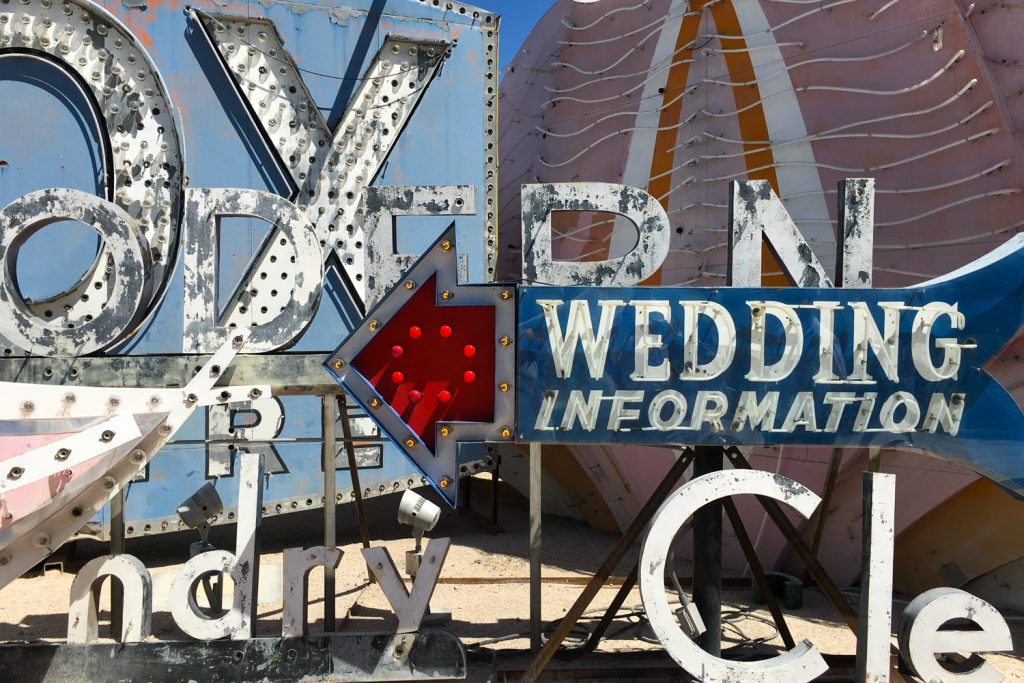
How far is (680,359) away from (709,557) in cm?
131

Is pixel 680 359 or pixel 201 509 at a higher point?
pixel 680 359

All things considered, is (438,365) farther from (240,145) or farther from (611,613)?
(240,145)

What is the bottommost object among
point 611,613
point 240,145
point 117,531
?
point 611,613

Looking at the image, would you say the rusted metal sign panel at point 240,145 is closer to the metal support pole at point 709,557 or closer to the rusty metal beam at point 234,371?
the rusty metal beam at point 234,371

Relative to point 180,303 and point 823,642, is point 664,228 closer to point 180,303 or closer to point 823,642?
point 823,642

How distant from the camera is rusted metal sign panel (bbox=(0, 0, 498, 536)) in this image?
6941mm

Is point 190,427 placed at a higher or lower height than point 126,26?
lower

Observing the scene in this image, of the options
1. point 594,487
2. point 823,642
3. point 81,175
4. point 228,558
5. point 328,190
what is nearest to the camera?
point 228,558

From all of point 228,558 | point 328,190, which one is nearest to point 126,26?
point 328,190

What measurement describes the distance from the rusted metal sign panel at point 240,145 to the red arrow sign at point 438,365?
78.9 inches

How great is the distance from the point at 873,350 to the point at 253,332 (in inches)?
130

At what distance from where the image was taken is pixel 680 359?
446 cm

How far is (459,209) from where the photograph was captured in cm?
471

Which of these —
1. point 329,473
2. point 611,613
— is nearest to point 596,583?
point 611,613
